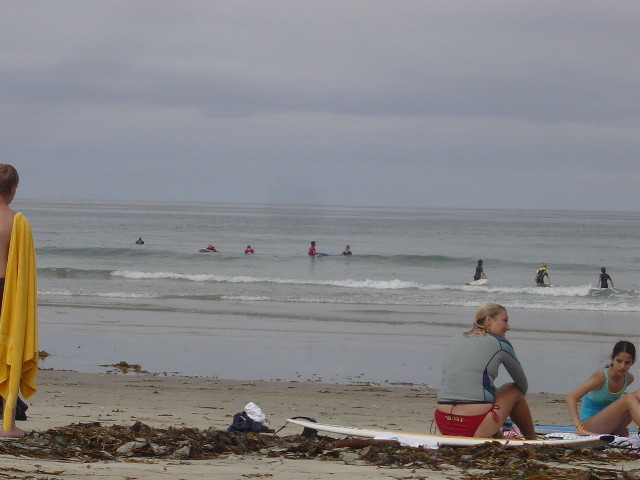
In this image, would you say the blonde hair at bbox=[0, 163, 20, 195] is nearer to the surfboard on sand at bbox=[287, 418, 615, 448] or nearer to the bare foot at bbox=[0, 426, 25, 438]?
the bare foot at bbox=[0, 426, 25, 438]

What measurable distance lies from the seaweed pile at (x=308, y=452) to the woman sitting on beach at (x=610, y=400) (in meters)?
0.62

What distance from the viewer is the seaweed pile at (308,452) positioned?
217 inches

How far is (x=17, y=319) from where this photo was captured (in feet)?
18.5

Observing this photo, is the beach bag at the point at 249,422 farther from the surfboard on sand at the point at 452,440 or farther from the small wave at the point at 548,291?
the small wave at the point at 548,291

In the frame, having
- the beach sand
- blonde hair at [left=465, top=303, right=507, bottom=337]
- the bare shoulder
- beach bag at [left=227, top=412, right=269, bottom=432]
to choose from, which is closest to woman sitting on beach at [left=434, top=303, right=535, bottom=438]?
blonde hair at [left=465, top=303, right=507, bottom=337]

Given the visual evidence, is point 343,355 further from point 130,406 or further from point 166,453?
point 166,453

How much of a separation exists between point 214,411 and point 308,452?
3.39 m

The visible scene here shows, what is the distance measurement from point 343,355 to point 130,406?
21.2 ft

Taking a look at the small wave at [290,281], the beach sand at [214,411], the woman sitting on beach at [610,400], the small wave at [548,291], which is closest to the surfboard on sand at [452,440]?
the woman sitting on beach at [610,400]

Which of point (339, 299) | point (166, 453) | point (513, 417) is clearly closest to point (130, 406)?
point (166, 453)

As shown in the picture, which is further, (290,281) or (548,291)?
(290,281)

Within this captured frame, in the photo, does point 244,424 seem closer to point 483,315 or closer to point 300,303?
point 483,315

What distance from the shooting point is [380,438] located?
257 inches

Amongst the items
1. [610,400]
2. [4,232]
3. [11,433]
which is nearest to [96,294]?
[11,433]
